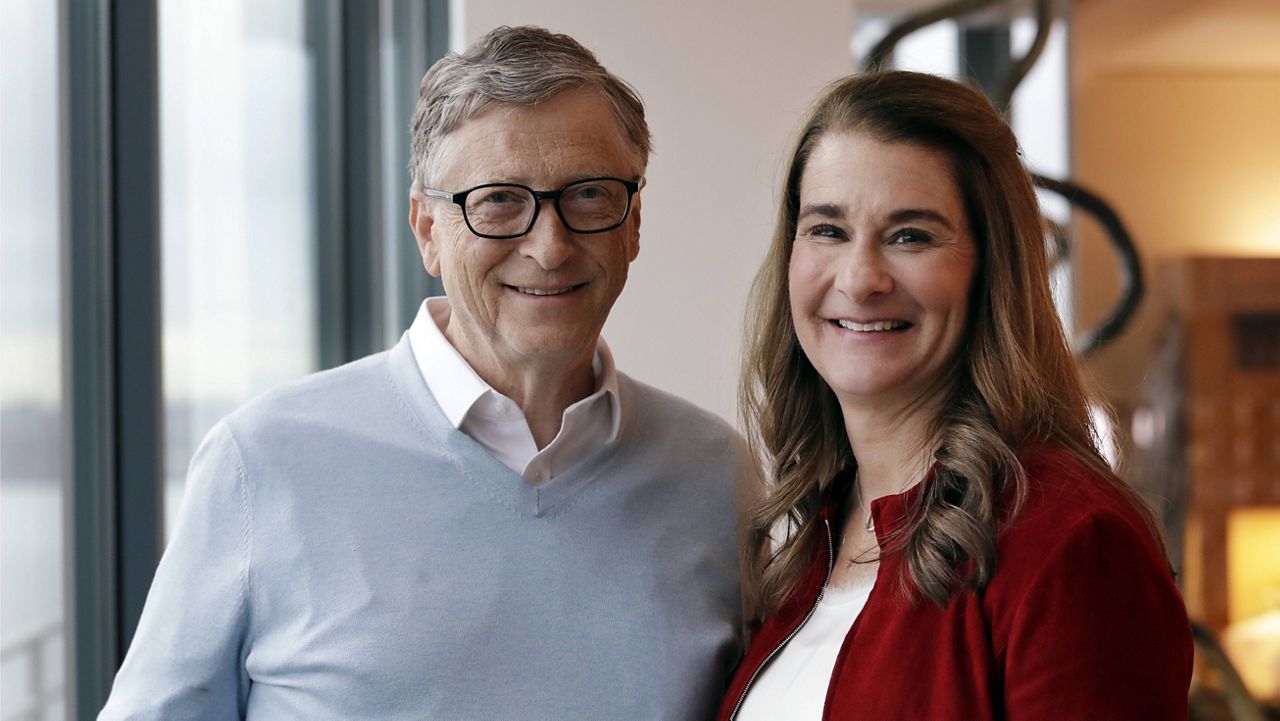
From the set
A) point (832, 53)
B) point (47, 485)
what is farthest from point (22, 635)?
point (832, 53)

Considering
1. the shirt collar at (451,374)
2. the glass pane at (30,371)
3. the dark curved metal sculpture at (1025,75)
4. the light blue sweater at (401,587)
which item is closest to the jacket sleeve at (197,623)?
the light blue sweater at (401,587)

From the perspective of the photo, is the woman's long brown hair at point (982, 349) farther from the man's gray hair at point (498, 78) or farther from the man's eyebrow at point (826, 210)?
the man's gray hair at point (498, 78)

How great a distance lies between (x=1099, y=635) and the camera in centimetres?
121

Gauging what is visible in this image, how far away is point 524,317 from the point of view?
5.13 feet

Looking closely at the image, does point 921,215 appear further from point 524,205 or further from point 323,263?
point 323,263

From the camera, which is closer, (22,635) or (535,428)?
(22,635)

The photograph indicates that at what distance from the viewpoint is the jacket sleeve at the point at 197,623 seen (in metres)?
1.46

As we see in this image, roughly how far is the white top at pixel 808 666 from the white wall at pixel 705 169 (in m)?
1.17

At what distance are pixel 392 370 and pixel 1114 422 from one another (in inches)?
35.1

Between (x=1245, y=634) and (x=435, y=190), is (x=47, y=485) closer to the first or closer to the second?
(x=435, y=190)

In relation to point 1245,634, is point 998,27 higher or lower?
higher

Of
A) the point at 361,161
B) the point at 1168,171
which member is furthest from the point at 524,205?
the point at 1168,171

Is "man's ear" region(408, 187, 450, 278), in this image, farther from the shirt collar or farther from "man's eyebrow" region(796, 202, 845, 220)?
"man's eyebrow" region(796, 202, 845, 220)

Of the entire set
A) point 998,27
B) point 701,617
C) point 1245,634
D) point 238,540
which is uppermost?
point 998,27
